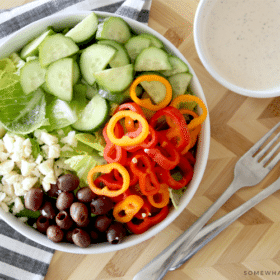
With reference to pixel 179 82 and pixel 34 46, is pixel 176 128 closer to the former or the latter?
pixel 179 82

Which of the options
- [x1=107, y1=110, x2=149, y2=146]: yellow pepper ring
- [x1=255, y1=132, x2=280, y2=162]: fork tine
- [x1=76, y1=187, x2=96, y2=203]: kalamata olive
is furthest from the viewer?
[x1=255, y1=132, x2=280, y2=162]: fork tine

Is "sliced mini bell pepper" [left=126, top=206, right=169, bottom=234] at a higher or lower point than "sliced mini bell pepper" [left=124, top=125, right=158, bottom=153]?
lower

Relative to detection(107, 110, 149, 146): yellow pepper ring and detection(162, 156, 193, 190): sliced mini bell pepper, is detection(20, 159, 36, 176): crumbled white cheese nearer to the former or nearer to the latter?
detection(107, 110, 149, 146): yellow pepper ring

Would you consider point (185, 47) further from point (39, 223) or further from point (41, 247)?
point (41, 247)

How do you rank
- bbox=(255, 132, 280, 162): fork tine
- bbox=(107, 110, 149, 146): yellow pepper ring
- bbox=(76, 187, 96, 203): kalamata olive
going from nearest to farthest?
bbox=(107, 110, 149, 146): yellow pepper ring → bbox=(76, 187, 96, 203): kalamata olive → bbox=(255, 132, 280, 162): fork tine

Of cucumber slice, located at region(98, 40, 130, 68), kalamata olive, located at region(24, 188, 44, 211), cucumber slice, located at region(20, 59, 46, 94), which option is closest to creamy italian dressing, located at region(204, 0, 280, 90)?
cucumber slice, located at region(98, 40, 130, 68)

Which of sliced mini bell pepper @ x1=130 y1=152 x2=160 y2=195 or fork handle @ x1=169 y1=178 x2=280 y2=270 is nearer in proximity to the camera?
sliced mini bell pepper @ x1=130 y1=152 x2=160 y2=195
